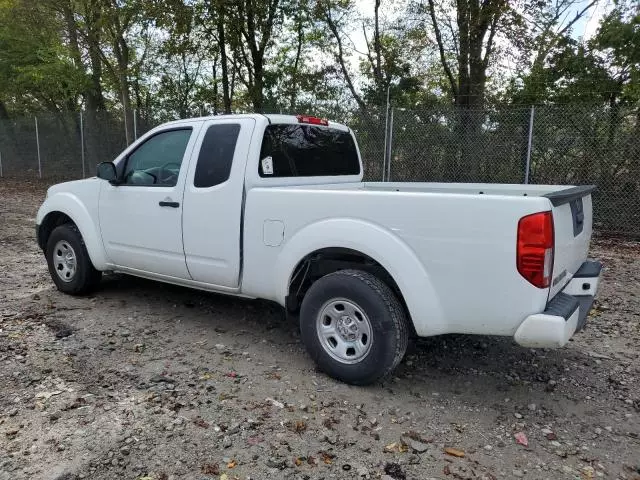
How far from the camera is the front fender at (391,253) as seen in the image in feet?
9.93

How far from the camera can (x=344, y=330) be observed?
11.2ft

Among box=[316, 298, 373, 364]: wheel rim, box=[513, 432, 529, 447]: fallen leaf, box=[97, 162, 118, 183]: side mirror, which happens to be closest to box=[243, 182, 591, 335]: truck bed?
box=[316, 298, 373, 364]: wheel rim

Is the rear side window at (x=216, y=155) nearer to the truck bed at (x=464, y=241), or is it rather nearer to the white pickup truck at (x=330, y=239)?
the white pickup truck at (x=330, y=239)

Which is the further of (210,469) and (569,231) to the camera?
(569,231)

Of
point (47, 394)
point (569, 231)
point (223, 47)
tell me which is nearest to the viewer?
point (569, 231)

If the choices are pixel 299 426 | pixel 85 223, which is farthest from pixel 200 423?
pixel 85 223

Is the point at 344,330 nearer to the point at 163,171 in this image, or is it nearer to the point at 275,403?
the point at 275,403

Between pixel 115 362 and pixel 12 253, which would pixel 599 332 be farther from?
pixel 12 253

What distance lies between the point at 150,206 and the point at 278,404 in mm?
2249

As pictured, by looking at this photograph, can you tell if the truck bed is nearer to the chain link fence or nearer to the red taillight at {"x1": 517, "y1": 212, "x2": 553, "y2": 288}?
the red taillight at {"x1": 517, "y1": 212, "x2": 553, "y2": 288}

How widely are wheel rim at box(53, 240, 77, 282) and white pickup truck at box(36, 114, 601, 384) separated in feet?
0.07

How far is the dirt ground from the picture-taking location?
2.59 meters

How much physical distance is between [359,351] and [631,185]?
7.41 meters

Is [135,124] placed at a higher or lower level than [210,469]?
higher
